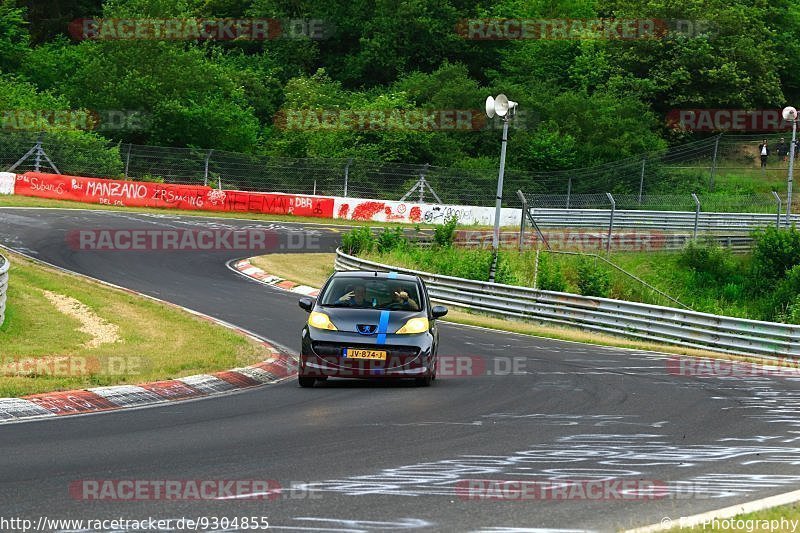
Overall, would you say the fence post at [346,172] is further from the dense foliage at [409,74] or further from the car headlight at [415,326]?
the car headlight at [415,326]

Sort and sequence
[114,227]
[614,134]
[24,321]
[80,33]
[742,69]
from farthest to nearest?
1. [80,33]
2. [742,69]
3. [614,134]
4. [114,227]
5. [24,321]

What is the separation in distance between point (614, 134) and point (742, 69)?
35.7ft

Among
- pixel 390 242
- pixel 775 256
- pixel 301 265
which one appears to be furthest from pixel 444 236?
pixel 775 256

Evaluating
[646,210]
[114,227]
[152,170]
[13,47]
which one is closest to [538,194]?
[646,210]

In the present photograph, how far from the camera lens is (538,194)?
157ft

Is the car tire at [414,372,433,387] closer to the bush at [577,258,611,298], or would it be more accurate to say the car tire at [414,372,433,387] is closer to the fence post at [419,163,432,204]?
the bush at [577,258,611,298]

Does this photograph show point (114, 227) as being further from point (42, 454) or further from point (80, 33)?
point (80, 33)

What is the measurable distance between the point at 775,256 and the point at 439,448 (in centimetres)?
3010

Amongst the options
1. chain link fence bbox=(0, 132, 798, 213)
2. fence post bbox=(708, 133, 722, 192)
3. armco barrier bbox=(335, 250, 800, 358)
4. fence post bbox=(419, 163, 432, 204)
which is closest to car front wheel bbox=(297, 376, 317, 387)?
armco barrier bbox=(335, 250, 800, 358)

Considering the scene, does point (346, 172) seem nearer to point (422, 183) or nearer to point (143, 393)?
point (422, 183)

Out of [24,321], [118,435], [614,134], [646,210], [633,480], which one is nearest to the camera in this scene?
[633,480]

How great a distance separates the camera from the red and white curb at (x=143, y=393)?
37.4 feet

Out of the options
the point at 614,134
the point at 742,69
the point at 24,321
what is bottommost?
the point at 24,321

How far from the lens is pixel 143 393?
42.7 ft
